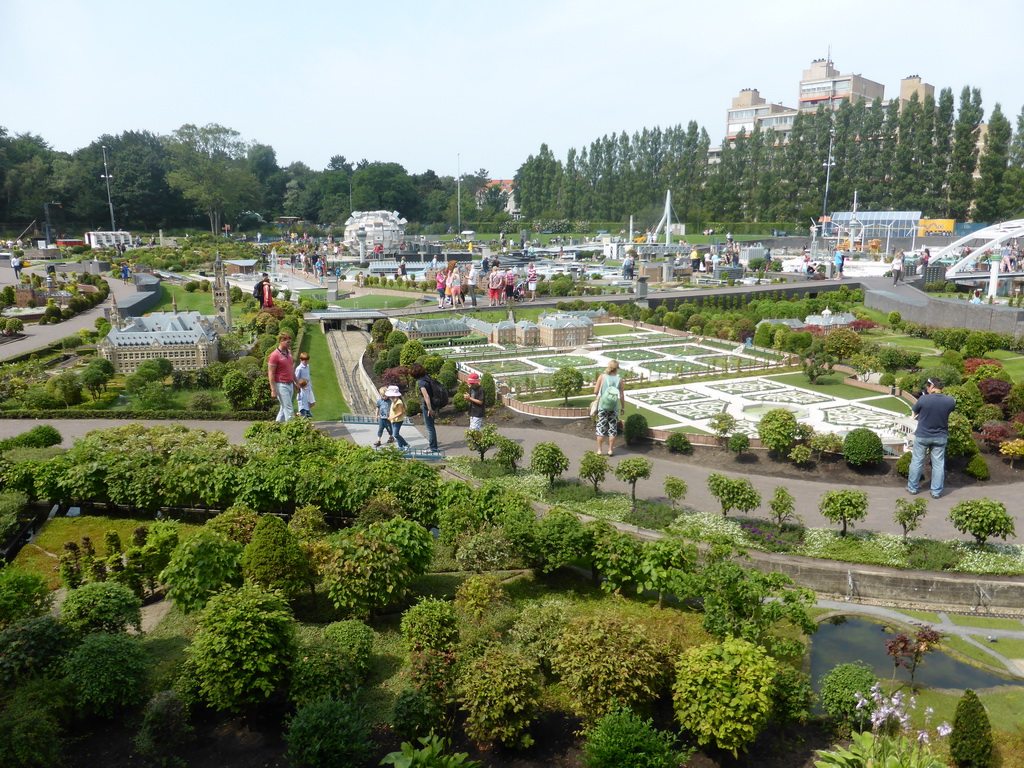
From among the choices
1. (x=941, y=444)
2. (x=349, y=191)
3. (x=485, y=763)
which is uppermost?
(x=349, y=191)

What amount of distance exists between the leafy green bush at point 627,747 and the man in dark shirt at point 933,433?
8636 mm

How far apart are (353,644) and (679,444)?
29.7 feet

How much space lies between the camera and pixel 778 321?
29109mm

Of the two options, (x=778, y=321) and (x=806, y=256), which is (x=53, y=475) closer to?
(x=778, y=321)

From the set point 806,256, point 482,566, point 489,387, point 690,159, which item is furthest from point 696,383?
point 690,159

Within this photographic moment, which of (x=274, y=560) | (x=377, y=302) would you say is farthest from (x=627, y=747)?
(x=377, y=302)

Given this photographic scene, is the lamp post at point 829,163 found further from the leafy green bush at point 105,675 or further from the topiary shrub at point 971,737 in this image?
the leafy green bush at point 105,675

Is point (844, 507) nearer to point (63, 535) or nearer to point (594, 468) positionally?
point (594, 468)

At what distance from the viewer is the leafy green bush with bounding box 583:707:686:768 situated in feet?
21.6

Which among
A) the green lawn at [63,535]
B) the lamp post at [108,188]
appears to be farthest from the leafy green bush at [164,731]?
the lamp post at [108,188]

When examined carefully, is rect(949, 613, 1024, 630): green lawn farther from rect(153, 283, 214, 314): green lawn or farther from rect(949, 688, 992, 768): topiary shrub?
rect(153, 283, 214, 314): green lawn

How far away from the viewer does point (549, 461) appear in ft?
44.1

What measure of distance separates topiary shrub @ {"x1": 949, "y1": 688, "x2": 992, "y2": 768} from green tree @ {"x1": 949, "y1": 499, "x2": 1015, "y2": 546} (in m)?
4.55

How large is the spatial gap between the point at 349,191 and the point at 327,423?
93.1 m
